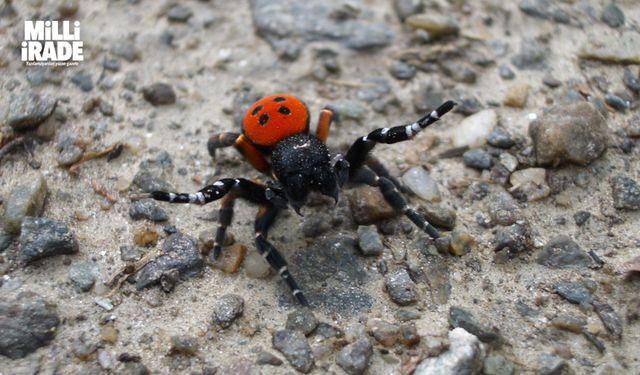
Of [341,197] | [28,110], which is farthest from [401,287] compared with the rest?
[28,110]

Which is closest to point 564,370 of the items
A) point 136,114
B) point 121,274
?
point 121,274

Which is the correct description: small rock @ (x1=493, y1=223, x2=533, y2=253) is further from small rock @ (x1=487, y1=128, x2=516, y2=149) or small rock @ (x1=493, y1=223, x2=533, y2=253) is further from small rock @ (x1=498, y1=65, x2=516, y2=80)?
small rock @ (x1=498, y1=65, x2=516, y2=80)

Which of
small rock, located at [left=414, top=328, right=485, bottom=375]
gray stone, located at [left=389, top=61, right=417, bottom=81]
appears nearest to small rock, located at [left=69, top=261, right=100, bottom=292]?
small rock, located at [left=414, top=328, right=485, bottom=375]

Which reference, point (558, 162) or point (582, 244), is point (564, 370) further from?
point (558, 162)

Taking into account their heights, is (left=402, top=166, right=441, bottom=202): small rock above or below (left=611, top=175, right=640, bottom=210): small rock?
below

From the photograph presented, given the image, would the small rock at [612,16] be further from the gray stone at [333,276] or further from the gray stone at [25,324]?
the gray stone at [25,324]
